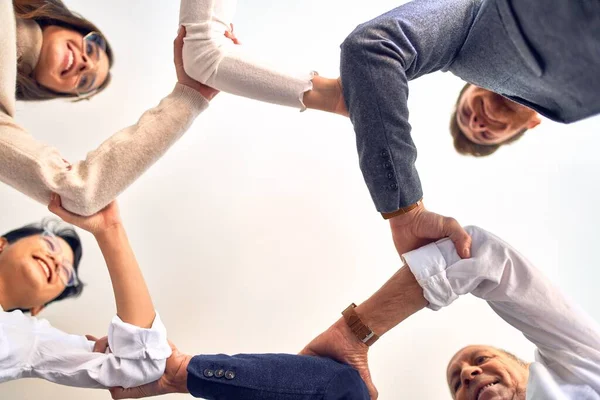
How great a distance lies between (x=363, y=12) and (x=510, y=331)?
1.00 m

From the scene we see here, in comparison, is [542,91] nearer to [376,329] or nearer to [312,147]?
[376,329]

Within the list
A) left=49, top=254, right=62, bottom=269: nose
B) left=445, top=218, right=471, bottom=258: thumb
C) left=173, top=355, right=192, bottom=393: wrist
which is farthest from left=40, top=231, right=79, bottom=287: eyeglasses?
left=445, top=218, right=471, bottom=258: thumb

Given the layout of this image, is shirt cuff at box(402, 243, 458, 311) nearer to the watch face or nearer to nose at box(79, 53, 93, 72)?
the watch face

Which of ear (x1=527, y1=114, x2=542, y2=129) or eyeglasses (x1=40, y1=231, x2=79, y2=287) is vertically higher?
ear (x1=527, y1=114, x2=542, y2=129)

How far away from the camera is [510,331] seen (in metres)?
1.50

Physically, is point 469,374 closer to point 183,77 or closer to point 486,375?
point 486,375

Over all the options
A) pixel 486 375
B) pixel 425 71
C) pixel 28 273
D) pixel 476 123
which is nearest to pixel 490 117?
pixel 476 123

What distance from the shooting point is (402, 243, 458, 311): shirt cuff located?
94cm

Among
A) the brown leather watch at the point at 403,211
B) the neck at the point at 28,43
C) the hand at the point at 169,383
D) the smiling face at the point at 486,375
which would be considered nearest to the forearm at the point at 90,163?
the neck at the point at 28,43

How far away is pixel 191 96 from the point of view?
1.05 meters

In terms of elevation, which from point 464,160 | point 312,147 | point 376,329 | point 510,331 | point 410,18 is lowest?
point 510,331

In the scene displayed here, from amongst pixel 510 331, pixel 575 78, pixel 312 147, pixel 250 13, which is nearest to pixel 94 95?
pixel 250 13

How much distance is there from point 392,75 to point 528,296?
0.45 metres

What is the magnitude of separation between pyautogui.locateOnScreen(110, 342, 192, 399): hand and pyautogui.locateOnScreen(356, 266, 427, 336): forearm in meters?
0.34
